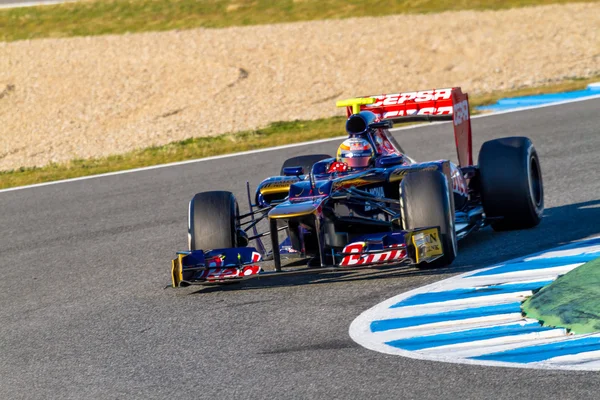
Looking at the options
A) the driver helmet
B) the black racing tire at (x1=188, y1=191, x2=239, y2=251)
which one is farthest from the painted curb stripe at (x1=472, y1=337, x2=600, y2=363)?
the driver helmet

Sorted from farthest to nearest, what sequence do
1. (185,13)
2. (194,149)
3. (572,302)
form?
(185,13), (194,149), (572,302)

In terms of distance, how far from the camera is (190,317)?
743 centimetres

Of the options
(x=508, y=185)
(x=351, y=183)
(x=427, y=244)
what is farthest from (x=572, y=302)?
(x=508, y=185)

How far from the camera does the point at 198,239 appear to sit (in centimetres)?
833

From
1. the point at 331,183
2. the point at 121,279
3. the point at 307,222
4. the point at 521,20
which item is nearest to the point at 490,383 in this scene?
the point at 307,222

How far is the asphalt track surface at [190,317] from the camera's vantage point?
219 inches

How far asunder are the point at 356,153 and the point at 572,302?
3.08 meters

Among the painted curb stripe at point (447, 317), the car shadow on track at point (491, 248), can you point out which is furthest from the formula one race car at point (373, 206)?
the painted curb stripe at point (447, 317)

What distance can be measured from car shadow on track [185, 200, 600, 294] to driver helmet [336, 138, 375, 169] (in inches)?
41.8

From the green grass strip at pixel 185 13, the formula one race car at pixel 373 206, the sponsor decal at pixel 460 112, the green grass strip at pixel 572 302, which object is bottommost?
the green grass strip at pixel 572 302

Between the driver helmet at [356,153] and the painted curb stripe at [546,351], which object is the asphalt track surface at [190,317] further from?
the driver helmet at [356,153]

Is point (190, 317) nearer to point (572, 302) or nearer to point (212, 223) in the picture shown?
point (212, 223)

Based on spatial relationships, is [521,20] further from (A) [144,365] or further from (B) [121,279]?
(A) [144,365]

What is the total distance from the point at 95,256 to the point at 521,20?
22185mm
